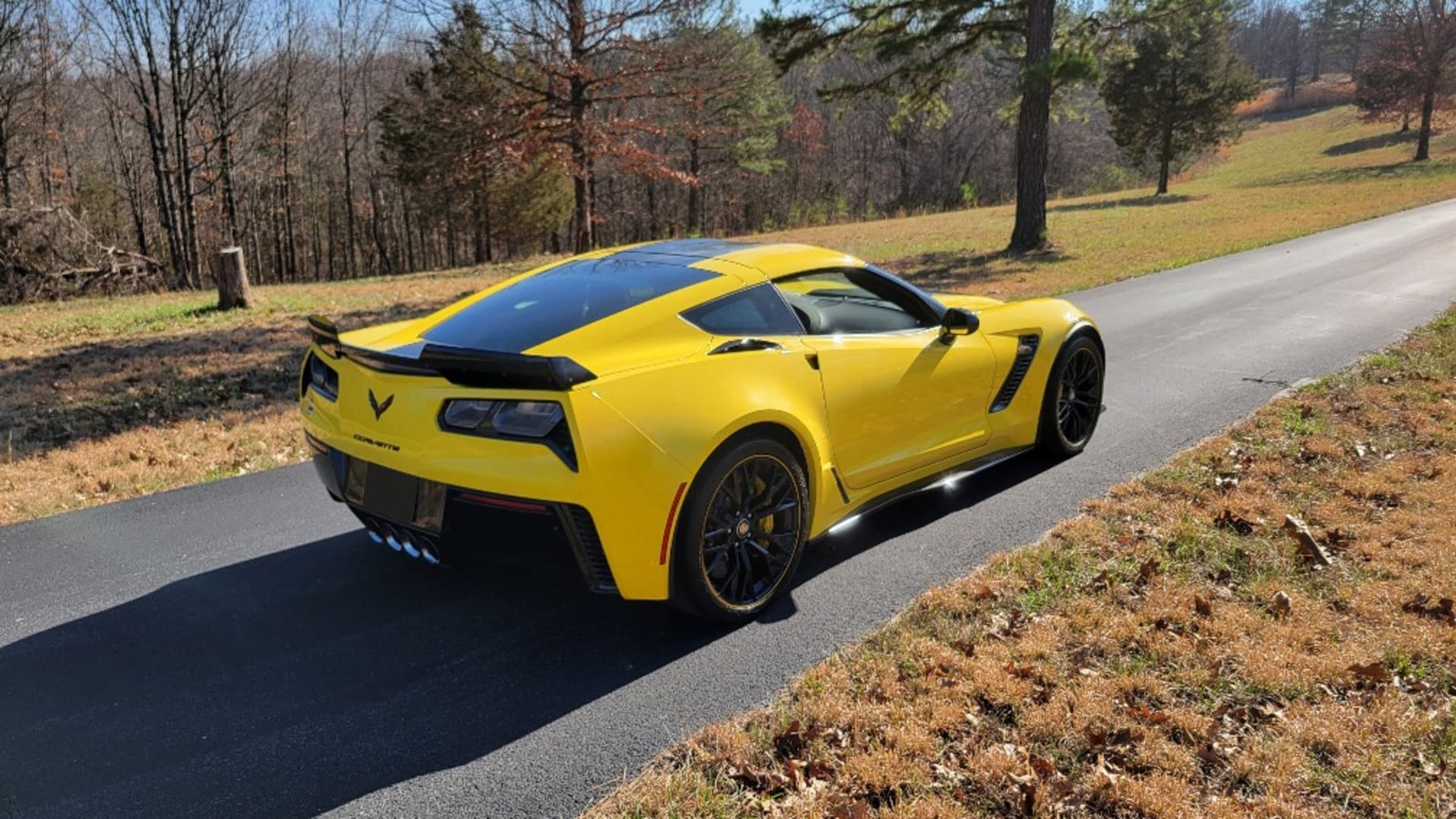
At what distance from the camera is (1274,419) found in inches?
234

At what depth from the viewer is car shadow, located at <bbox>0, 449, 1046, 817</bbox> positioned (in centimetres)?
262

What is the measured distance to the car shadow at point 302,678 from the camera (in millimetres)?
2625

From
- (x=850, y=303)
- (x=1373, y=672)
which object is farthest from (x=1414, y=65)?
(x=1373, y=672)

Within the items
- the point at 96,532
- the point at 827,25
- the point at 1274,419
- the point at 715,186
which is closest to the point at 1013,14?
the point at 827,25

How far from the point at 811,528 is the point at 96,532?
3.73 meters

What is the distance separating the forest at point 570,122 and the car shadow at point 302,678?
563 inches

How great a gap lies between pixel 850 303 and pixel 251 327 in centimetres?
1031

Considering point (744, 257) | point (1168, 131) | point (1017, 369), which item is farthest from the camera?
point (1168, 131)

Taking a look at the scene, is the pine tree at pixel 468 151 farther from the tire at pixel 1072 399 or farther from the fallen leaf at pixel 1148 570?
the fallen leaf at pixel 1148 570

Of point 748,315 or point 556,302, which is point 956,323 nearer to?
point 748,315

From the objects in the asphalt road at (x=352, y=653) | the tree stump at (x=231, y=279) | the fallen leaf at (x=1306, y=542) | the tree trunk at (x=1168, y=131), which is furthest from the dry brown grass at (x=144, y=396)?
the tree trunk at (x=1168, y=131)

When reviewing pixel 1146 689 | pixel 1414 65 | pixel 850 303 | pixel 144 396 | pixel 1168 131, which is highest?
pixel 1414 65

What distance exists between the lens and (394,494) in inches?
128

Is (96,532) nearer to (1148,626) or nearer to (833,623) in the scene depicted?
(833,623)
